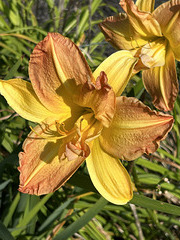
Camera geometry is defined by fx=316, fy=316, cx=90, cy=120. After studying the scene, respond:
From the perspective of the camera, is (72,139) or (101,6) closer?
(72,139)

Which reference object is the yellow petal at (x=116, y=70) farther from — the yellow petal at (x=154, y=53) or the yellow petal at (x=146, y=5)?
the yellow petal at (x=146, y=5)

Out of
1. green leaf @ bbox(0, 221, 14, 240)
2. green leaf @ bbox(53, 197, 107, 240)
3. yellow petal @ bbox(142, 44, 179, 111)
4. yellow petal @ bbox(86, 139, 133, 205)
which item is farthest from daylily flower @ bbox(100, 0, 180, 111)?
green leaf @ bbox(0, 221, 14, 240)

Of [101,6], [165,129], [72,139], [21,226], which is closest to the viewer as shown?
[165,129]

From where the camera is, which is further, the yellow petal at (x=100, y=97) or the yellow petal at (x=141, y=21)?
the yellow petal at (x=141, y=21)

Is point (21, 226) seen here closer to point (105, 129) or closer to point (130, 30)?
point (105, 129)

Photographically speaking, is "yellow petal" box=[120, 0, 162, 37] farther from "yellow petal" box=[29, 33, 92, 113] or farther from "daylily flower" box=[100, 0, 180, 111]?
"yellow petal" box=[29, 33, 92, 113]

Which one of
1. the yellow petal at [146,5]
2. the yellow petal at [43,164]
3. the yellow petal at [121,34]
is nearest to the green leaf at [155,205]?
the yellow petal at [43,164]

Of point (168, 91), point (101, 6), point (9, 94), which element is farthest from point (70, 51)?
point (101, 6)
